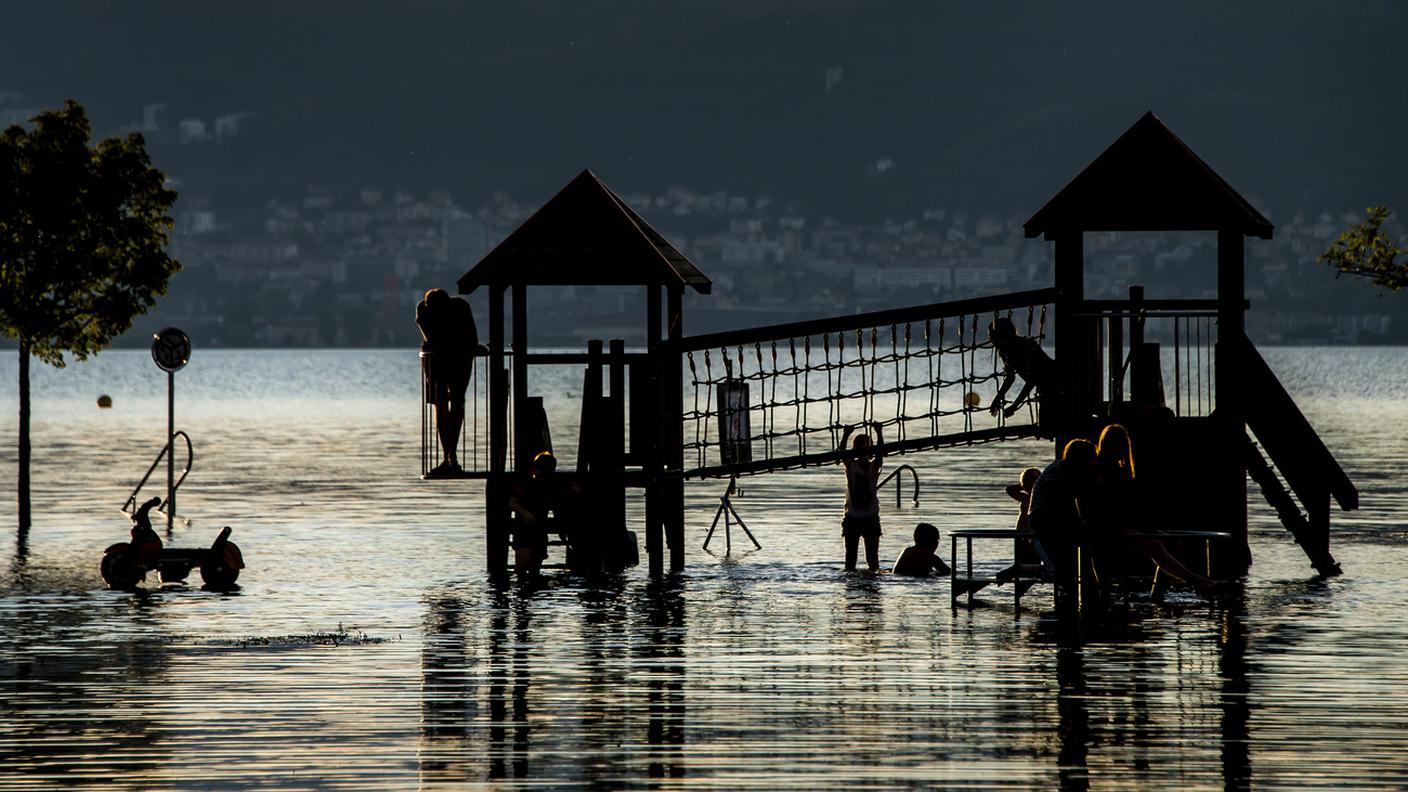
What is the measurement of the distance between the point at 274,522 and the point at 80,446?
2978 cm

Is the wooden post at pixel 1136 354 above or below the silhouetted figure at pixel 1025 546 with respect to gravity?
above

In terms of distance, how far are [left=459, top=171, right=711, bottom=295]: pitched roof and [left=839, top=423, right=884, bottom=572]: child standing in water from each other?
2450mm

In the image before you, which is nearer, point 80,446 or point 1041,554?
point 1041,554

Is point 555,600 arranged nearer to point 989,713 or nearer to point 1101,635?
point 1101,635

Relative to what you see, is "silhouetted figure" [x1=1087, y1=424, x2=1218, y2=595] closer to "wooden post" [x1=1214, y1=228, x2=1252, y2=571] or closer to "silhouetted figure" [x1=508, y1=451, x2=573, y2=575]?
"wooden post" [x1=1214, y1=228, x2=1252, y2=571]

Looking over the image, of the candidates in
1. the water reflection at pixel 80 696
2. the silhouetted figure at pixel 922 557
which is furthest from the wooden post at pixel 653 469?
the water reflection at pixel 80 696

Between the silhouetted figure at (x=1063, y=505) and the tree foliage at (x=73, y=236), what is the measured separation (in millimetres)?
15835

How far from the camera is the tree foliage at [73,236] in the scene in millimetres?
28500

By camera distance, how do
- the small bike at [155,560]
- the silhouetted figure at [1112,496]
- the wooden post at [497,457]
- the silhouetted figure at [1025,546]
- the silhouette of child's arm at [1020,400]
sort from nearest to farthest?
the silhouetted figure at [1112,496] → the silhouetted figure at [1025,546] → the small bike at [155,560] → the silhouette of child's arm at [1020,400] → the wooden post at [497,457]

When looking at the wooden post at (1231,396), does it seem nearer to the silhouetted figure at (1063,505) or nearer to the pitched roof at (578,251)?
the silhouetted figure at (1063,505)

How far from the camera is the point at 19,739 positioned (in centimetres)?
1134

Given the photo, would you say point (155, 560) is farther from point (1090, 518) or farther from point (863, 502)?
point (1090, 518)

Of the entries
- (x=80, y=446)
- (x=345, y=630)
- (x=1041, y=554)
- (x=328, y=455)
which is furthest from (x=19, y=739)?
(x=80, y=446)

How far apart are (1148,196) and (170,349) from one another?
55.7ft
